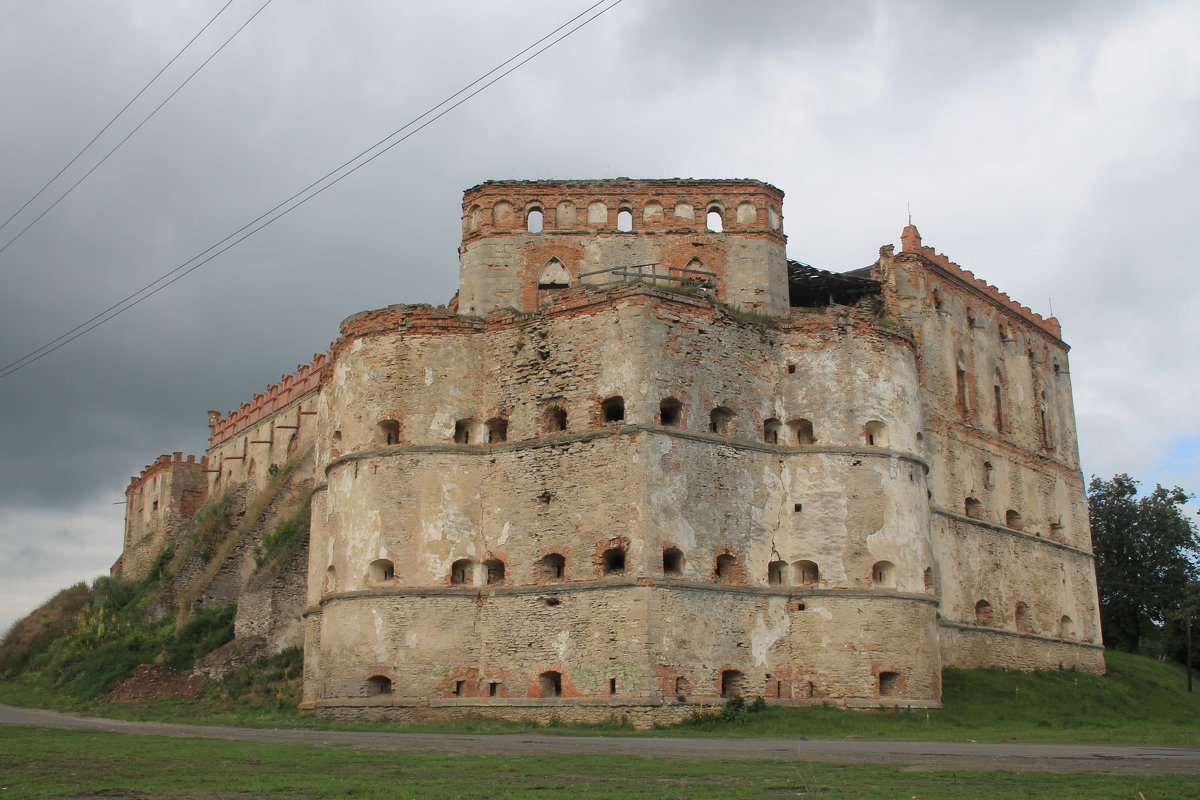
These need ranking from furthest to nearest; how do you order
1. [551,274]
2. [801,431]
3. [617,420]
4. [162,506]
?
1. [162,506]
2. [551,274]
3. [801,431]
4. [617,420]

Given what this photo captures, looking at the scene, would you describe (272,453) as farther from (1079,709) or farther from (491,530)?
(1079,709)

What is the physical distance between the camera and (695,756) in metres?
17.5

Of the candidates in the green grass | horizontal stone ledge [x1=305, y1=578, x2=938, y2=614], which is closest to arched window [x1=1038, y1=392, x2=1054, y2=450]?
horizontal stone ledge [x1=305, y1=578, x2=938, y2=614]

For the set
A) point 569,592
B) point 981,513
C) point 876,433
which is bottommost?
point 569,592

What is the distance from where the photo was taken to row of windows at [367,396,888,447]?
28.8 meters

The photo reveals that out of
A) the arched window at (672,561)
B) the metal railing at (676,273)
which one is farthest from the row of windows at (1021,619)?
the arched window at (672,561)

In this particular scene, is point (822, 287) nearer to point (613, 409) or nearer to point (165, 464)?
point (613, 409)

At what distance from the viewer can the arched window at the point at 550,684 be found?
87.6 ft

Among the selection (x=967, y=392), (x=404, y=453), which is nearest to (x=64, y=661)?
(x=404, y=453)

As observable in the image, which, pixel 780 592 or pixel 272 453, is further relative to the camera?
pixel 272 453

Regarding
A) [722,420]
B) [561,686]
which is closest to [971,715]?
[722,420]

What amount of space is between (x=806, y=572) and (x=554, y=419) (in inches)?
276

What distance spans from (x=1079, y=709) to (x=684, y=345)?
51.7 feet

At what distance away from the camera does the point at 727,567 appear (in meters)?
28.0
